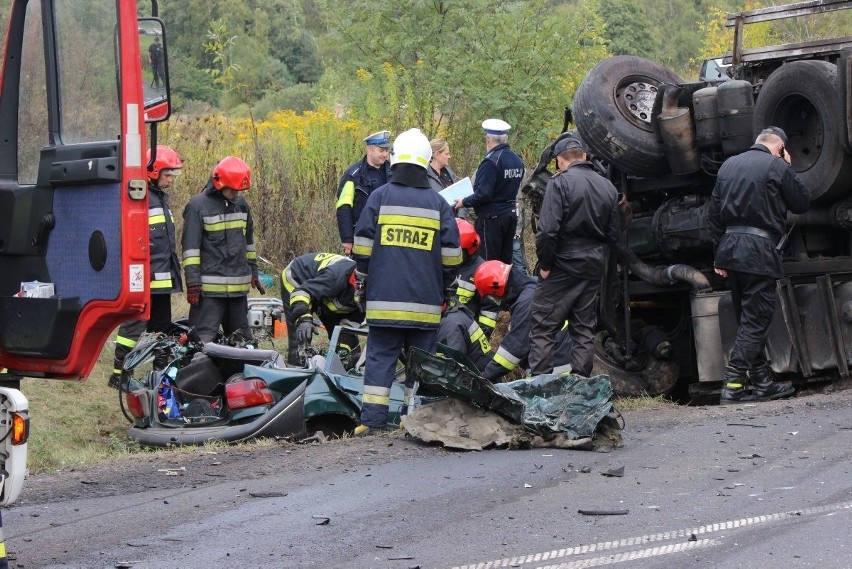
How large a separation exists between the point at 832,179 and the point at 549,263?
211cm

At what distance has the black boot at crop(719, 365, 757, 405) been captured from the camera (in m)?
8.98

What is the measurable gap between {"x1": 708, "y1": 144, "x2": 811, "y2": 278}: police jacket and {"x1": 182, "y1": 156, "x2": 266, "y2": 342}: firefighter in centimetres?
371

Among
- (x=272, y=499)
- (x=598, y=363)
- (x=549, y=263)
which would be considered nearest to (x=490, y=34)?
(x=598, y=363)

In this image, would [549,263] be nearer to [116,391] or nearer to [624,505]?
[624,505]

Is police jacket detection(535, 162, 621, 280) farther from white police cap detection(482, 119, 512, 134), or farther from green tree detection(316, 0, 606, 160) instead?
green tree detection(316, 0, 606, 160)

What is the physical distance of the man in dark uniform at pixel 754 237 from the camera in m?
8.62

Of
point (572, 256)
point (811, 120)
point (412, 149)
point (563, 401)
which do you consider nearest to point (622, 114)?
point (811, 120)

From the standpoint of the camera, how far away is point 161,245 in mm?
9797

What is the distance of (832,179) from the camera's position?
8.72m

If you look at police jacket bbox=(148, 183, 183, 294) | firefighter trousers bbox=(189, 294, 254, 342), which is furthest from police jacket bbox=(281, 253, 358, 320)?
police jacket bbox=(148, 183, 183, 294)

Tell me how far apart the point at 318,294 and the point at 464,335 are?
1177mm

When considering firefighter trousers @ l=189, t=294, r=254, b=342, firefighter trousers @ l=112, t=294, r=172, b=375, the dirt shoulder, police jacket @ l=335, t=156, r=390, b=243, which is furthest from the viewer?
police jacket @ l=335, t=156, r=390, b=243

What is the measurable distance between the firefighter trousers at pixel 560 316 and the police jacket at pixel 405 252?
1059 millimetres

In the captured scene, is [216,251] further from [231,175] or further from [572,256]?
[572,256]
